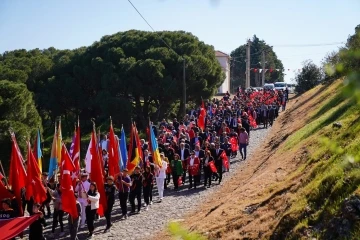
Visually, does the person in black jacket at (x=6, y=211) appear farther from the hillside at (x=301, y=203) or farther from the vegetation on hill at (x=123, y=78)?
the vegetation on hill at (x=123, y=78)

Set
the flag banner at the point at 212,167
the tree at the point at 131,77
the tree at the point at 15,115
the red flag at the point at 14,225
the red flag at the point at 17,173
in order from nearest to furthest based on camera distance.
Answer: the red flag at the point at 14,225 → the red flag at the point at 17,173 → the flag banner at the point at 212,167 → the tree at the point at 15,115 → the tree at the point at 131,77

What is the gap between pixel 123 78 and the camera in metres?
40.4

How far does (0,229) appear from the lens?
10.6m

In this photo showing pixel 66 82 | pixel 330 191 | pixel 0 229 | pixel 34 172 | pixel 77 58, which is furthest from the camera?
pixel 77 58

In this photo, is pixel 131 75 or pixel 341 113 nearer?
pixel 341 113

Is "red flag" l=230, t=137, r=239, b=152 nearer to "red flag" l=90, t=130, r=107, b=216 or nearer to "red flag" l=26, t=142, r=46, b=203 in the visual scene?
"red flag" l=90, t=130, r=107, b=216

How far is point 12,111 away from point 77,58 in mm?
15931

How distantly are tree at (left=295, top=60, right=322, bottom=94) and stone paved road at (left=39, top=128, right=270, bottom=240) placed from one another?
1330 inches

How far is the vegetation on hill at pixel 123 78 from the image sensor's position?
131 feet

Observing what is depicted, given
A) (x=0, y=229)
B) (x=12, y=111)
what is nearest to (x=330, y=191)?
(x=0, y=229)

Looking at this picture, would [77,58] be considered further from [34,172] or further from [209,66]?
[34,172]

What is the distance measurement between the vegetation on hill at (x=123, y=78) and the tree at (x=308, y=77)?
10.7 m

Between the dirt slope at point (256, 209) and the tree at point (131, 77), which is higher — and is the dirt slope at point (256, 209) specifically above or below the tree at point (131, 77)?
below

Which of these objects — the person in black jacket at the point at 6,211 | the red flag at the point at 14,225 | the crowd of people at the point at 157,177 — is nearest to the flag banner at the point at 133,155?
the crowd of people at the point at 157,177
